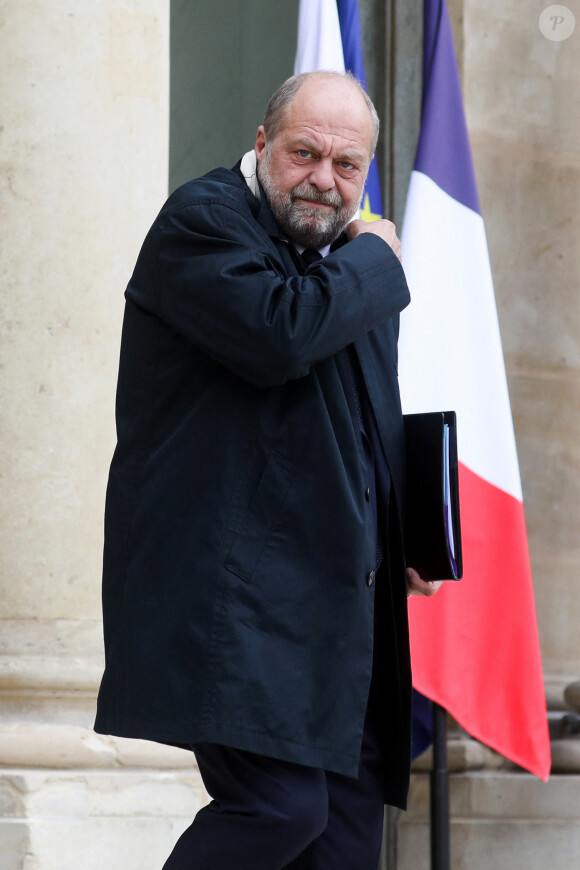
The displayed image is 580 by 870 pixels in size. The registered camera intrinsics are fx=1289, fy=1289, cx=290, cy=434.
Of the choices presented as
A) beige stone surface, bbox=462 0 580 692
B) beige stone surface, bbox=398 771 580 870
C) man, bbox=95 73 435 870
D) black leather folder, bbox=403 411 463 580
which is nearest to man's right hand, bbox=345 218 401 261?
man, bbox=95 73 435 870

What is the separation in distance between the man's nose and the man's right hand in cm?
8

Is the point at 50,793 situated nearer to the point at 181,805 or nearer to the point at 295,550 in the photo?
the point at 181,805

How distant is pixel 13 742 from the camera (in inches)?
116

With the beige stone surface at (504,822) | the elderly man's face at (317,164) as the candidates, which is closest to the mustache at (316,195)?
the elderly man's face at (317,164)

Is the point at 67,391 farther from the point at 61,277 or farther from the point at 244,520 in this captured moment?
the point at 244,520

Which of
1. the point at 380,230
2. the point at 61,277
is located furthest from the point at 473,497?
the point at 380,230

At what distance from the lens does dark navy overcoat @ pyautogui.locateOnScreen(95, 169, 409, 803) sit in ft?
6.26

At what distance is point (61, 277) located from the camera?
312 centimetres

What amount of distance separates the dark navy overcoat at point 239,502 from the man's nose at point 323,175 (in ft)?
0.50

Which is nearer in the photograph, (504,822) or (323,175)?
(323,175)

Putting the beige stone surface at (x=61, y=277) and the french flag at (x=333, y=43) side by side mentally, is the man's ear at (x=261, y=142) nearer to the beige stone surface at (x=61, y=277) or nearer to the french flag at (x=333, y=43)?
the beige stone surface at (x=61, y=277)

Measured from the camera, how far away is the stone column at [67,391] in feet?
9.70

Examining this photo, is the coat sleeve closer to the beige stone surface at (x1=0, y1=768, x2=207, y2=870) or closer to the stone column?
the stone column

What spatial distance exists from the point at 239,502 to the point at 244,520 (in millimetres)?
29
